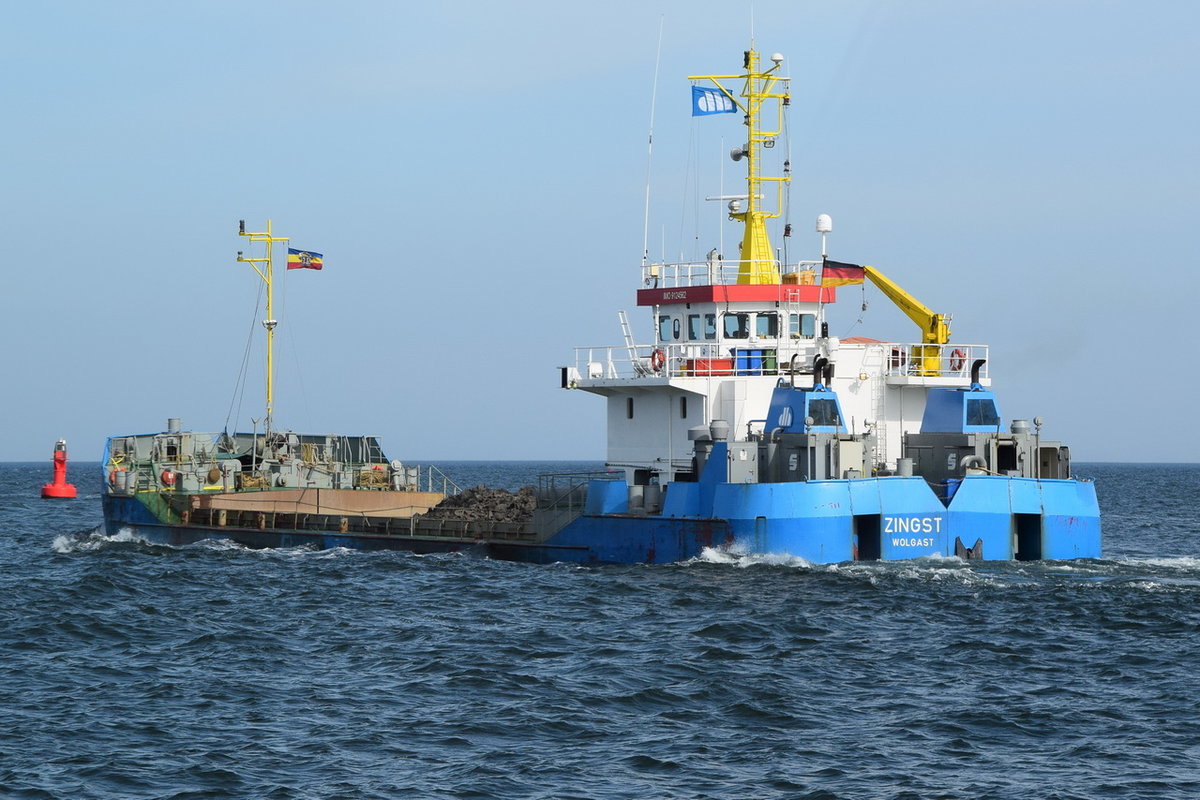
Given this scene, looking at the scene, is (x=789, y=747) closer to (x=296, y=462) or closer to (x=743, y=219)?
(x=743, y=219)

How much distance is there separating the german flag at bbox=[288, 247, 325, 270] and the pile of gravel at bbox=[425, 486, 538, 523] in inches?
406

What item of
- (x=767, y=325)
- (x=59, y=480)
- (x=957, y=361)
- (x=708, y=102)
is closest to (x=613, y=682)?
(x=767, y=325)

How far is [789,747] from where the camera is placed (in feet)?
54.2

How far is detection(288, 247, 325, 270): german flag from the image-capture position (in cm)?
4488

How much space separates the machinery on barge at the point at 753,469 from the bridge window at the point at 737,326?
0.03m

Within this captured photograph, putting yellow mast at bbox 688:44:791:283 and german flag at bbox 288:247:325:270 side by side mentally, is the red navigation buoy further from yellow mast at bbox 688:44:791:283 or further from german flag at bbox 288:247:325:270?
yellow mast at bbox 688:44:791:283

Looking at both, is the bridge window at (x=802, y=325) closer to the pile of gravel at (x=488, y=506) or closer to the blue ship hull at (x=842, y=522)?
the blue ship hull at (x=842, y=522)

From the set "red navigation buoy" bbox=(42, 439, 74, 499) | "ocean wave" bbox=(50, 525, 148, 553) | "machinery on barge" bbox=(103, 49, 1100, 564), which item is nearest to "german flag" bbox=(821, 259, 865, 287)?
"machinery on barge" bbox=(103, 49, 1100, 564)

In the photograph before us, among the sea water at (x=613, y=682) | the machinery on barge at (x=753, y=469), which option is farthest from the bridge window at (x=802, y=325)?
the sea water at (x=613, y=682)

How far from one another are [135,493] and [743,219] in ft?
59.1

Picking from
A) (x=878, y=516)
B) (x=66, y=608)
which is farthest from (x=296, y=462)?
(x=878, y=516)

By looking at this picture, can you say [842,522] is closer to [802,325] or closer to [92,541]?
[802,325]

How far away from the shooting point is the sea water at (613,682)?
15.5 m

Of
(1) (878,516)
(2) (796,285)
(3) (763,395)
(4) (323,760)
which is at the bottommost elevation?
(4) (323,760)
